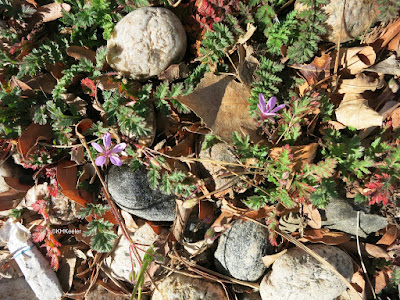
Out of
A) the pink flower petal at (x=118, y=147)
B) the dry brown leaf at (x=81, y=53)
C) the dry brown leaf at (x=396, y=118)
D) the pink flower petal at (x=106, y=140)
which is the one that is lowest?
the dry brown leaf at (x=396, y=118)

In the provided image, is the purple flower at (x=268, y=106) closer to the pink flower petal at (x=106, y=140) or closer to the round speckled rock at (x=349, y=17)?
the round speckled rock at (x=349, y=17)

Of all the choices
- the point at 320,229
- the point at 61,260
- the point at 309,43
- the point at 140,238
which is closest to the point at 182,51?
the point at 309,43

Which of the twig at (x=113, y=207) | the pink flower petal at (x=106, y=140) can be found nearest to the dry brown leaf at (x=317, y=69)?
the pink flower petal at (x=106, y=140)

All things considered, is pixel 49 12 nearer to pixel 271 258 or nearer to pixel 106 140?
pixel 106 140

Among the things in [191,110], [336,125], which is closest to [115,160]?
[191,110]

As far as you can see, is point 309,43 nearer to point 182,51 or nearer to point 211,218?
point 182,51

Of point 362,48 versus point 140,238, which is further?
point 140,238

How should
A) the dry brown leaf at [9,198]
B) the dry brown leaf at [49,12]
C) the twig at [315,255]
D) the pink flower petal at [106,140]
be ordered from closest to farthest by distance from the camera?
1. the pink flower petal at [106,140]
2. the twig at [315,255]
3. the dry brown leaf at [49,12]
4. the dry brown leaf at [9,198]
